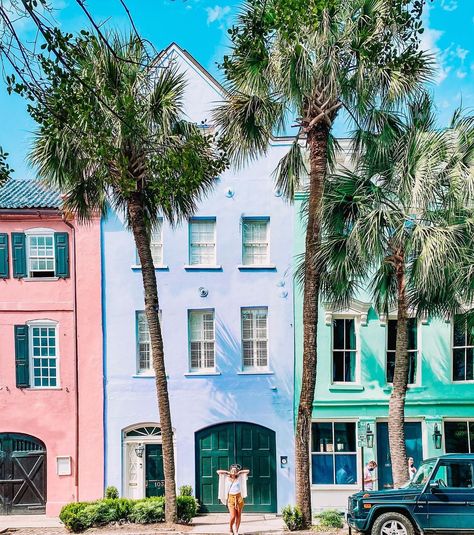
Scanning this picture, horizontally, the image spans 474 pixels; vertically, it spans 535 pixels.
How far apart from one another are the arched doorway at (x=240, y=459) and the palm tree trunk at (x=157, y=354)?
4.61 metres

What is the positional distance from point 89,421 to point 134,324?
9.59 ft

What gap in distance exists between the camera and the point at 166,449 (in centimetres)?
1986

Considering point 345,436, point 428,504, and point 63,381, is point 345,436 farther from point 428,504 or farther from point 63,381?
point 428,504

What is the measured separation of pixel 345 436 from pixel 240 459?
2.96 m

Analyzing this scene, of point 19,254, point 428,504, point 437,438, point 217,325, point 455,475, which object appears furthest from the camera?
point 19,254

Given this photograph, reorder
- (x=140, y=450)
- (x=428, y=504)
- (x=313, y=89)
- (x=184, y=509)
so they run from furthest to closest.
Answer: (x=140, y=450) < (x=184, y=509) < (x=313, y=89) < (x=428, y=504)

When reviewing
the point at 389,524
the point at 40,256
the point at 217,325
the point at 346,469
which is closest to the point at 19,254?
the point at 40,256

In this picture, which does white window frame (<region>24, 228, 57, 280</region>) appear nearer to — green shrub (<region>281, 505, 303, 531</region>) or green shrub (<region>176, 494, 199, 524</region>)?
green shrub (<region>176, 494, 199, 524</region>)

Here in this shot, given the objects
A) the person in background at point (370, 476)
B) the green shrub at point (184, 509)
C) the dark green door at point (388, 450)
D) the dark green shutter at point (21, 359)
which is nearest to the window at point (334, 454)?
the dark green door at point (388, 450)

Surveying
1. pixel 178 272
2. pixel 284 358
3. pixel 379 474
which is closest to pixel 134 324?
pixel 178 272

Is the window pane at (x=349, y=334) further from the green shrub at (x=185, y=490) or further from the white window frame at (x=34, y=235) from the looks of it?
the white window frame at (x=34, y=235)

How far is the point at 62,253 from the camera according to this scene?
2514 centimetres

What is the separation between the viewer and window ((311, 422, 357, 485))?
963 inches

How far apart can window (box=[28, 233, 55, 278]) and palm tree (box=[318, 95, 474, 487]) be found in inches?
356
